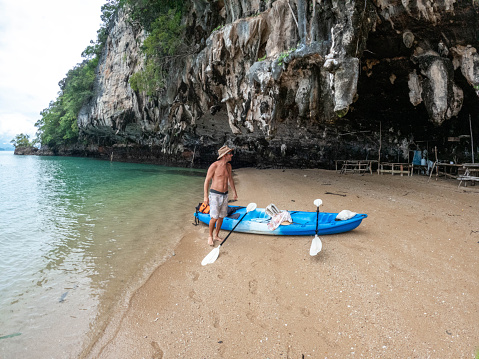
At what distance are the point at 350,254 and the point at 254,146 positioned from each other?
1957 cm

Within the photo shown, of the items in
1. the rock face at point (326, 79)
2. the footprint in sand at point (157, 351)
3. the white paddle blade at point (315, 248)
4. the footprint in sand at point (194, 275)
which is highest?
the rock face at point (326, 79)

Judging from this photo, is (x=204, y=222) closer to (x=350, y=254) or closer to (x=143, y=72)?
(x=350, y=254)

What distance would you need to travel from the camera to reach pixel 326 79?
1093cm

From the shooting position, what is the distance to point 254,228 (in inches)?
222

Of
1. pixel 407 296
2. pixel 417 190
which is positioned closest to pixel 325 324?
pixel 407 296

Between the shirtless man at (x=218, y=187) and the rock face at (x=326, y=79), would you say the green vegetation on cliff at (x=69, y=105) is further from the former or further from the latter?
the shirtless man at (x=218, y=187)

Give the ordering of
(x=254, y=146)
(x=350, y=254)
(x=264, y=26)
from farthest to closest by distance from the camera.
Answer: (x=254, y=146) < (x=264, y=26) < (x=350, y=254)

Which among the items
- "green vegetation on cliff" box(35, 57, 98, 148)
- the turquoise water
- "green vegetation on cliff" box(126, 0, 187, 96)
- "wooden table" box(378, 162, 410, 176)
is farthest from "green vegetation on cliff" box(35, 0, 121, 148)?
"wooden table" box(378, 162, 410, 176)

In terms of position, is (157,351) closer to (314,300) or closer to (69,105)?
(314,300)

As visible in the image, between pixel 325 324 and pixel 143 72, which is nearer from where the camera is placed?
pixel 325 324

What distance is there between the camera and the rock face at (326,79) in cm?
874

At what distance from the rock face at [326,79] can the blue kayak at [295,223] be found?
5347mm

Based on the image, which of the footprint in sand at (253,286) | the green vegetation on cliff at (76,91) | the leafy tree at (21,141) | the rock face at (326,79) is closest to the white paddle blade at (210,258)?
the footprint in sand at (253,286)

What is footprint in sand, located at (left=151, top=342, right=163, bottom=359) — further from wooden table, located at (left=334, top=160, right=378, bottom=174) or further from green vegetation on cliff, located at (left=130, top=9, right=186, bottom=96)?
green vegetation on cliff, located at (left=130, top=9, right=186, bottom=96)
